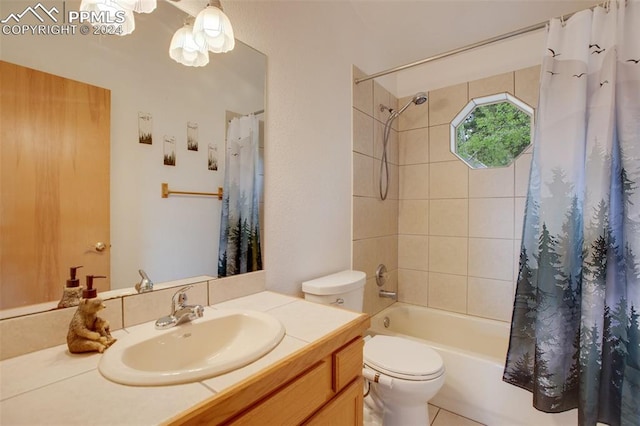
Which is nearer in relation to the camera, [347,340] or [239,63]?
[347,340]

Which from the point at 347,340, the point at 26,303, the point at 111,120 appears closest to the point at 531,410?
the point at 347,340

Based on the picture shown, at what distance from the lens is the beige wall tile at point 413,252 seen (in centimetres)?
237

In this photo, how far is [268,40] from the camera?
130cm

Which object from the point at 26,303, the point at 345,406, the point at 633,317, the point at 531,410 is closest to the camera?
the point at 26,303

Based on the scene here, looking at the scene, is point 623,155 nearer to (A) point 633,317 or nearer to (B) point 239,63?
(A) point 633,317

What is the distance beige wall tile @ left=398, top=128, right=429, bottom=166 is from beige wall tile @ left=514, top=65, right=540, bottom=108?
66cm

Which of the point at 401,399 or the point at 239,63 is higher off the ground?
the point at 239,63

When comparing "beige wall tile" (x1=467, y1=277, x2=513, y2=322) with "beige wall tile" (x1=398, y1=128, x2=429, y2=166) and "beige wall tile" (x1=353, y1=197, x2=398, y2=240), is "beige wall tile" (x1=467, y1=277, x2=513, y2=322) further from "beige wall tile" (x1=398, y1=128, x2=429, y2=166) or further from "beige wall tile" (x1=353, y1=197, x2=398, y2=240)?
"beige wall tile" (x1=398, y1=128, x2=429, y2=166)

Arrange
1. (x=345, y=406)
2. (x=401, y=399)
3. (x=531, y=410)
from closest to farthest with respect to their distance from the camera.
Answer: (x=345, y=406) < (x=401, y=399) < (x=531, y=410)

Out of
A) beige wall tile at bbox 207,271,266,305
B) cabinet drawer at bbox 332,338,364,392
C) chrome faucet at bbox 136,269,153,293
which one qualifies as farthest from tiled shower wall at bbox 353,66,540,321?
chrome faucet at bbox 136,269,153,293

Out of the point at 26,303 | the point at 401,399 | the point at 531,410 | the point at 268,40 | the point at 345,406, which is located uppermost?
the point at 268,40

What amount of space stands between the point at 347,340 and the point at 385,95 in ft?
6.59

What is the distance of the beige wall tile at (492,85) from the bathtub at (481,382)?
5.54 feet

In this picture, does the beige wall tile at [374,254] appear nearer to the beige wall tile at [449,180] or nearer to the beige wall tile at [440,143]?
the beige wall tile at [449,180]
